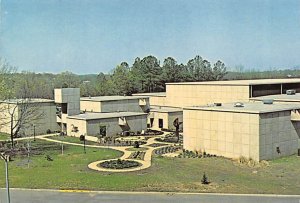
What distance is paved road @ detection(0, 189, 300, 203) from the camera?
4.38m

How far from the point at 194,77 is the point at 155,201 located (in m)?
13.0

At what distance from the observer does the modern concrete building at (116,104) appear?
38.9 ft

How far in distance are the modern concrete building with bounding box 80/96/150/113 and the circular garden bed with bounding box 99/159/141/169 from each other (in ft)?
16.2

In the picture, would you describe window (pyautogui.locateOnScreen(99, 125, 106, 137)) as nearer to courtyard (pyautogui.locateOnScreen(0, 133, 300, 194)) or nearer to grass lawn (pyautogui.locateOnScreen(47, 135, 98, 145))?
grass lawn (pyautogui.locateOnScreen(47, 135, 98, 145))

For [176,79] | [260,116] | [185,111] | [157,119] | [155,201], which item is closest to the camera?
[155,201]

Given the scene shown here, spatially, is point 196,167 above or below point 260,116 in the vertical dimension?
below

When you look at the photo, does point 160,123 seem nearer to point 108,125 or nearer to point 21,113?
point 108,125

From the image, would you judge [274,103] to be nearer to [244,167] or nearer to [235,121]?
[235,121]

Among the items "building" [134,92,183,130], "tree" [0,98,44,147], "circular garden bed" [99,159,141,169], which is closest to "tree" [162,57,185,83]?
"building" [134,92,183,130]

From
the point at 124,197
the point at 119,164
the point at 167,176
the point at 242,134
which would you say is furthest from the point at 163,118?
the point at 124,197

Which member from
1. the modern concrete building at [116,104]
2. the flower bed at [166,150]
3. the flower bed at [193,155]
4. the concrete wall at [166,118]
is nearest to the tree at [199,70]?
the modern concrete building at [116,104]

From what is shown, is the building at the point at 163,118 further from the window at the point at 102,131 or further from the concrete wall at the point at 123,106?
the window at the point at 102,131

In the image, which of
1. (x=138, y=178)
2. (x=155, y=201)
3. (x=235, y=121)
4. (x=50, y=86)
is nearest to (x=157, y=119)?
(x=50, y=86)

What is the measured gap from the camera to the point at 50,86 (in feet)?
40.7
